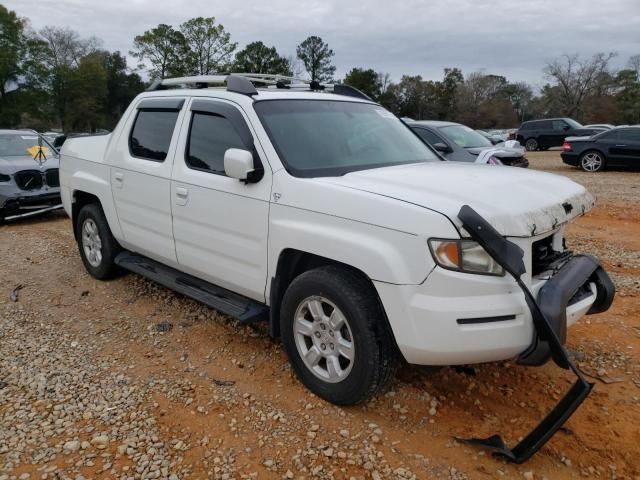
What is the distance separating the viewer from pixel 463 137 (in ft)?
35.0

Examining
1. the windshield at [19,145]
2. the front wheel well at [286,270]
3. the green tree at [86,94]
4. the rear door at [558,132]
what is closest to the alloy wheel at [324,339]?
the front wheel well at [286,270]

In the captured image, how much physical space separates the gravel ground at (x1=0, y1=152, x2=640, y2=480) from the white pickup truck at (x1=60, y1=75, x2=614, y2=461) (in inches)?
10.6

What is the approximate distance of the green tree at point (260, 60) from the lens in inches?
2406

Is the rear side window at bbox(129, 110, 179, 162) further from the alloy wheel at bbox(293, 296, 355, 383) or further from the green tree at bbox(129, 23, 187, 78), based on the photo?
the green tree at bbox(129, 23, 187, 78)

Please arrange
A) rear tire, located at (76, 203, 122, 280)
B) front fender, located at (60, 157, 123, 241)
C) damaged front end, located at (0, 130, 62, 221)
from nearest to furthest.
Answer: front fender, located at (60, 157, 123, 241)
rear tire, located at (76, 203, 122, 280)
damaged front end, located at (0, 130, 62, 221)

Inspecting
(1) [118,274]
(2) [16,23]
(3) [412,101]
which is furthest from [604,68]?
(1) [118,274]

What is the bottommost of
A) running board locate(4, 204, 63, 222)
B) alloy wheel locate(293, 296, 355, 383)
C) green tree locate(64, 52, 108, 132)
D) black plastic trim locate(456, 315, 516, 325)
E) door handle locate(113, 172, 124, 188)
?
green tree locate(64, 52, 108, 132)

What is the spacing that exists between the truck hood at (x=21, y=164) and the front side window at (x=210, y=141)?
6.36 metres

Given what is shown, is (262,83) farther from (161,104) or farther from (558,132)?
(558,132)

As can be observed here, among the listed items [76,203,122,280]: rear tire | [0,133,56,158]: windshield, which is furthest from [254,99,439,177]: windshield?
[0,133,56,158]: windshield

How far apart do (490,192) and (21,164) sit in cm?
Result: 877

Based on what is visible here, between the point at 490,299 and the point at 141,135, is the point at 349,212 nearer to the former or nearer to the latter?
the point at 490,299

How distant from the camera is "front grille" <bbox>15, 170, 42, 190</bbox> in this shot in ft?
28.8

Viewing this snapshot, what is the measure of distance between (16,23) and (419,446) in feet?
211
